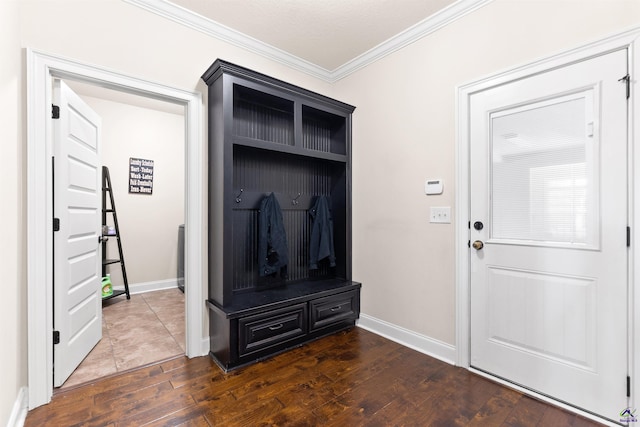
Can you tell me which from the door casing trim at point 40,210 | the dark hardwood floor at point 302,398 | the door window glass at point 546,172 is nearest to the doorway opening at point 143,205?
the dark hardwood floor at point 302,398

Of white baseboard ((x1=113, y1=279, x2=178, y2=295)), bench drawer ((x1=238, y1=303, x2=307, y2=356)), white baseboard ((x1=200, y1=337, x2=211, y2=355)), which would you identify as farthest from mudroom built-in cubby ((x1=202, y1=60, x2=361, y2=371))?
white baseboard ((x1=113, y1=279, x2=178, y2=295))

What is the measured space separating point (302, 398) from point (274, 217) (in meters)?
1.41

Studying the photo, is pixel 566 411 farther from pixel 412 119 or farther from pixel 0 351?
pixel 0 351

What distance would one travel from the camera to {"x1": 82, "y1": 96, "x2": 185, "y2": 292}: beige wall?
4211mm

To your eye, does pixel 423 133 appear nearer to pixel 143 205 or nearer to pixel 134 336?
pixel 134 336

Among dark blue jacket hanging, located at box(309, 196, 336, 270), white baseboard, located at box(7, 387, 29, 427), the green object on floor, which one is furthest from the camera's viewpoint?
the green object on floor

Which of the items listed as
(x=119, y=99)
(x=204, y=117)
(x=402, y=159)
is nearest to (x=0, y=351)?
(x=204, y=117)

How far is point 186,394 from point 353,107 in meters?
2.84

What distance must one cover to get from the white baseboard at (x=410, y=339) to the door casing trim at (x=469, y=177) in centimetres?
9

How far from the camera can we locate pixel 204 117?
2471 millimetres

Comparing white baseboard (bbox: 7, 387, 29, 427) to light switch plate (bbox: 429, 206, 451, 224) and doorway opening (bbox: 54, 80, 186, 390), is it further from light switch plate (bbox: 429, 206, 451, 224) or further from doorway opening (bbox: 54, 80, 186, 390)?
light switch plate (bbox: 429, 206, 451, 224)

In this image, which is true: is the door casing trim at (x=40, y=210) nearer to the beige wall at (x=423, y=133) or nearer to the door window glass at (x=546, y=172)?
the beige wall at (x=423, y=133)

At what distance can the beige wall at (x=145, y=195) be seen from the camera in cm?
421

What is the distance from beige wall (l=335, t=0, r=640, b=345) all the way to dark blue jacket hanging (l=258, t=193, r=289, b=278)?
2.94 feet
